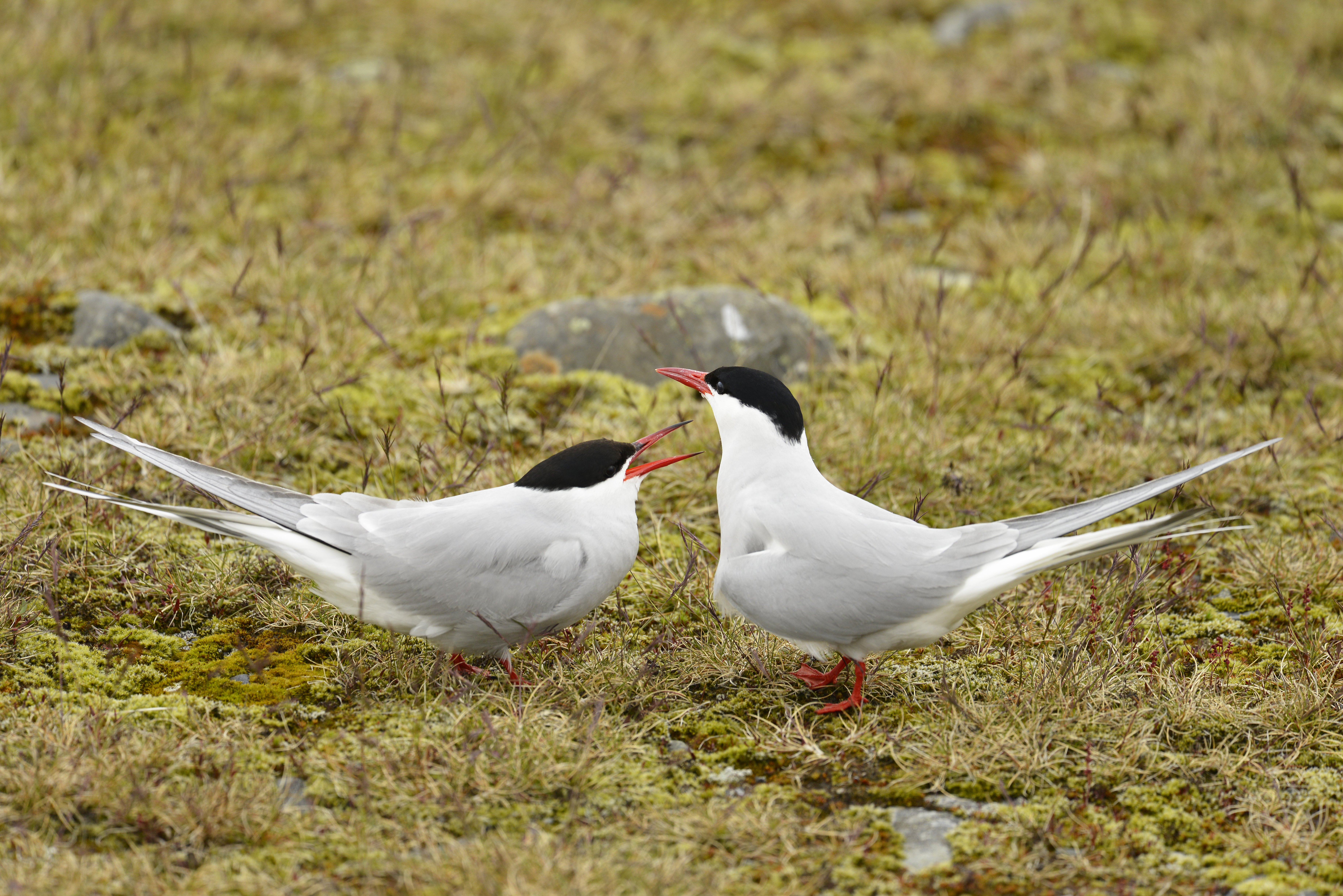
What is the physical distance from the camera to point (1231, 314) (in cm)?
525

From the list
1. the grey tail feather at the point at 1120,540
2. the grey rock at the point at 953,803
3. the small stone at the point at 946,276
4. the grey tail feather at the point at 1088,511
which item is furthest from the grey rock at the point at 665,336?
the grey rock at the point at 953,803

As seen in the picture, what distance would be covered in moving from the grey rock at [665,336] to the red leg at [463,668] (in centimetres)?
176

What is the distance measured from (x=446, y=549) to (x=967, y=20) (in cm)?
639

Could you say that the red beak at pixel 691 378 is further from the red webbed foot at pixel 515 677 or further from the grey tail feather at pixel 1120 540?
the grey tail feather at pixel 1120 540

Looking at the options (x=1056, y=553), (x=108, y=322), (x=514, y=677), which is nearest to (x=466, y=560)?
(x=514, y=677)

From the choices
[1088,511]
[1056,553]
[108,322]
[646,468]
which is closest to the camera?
[1056,553]

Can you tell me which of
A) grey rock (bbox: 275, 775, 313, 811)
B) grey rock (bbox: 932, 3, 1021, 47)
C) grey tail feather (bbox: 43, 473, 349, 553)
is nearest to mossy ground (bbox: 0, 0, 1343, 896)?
grey rock (bbox: 275, 775, 313, 811)

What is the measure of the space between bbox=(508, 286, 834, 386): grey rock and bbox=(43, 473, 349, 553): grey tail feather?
6.14ft

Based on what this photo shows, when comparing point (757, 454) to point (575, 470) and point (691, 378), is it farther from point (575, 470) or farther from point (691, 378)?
point (575, 470)

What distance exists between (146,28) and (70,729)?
5.48 meters

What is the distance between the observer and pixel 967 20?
811cm

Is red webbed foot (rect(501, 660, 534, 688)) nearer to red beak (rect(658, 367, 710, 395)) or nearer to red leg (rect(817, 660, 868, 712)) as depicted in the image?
red leg (rect(817, 660, 868, 712))

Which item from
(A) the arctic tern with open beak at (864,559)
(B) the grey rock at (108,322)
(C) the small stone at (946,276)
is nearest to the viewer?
(A) the arctic tern with open beak at (864,559)

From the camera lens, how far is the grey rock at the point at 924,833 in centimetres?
255
